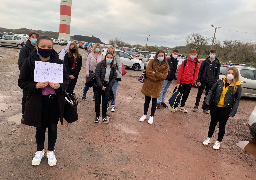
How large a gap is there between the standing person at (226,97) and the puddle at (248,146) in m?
0.78

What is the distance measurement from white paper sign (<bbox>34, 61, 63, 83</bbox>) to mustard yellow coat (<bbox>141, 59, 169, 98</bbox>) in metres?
2.72

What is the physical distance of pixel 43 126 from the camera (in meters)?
2.84

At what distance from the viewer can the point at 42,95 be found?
2.69 meters

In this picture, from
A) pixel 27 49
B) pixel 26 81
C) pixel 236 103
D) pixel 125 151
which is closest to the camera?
pixel 26 81

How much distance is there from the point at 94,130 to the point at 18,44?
79.9 ft

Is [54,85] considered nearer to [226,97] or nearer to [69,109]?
[69,109]

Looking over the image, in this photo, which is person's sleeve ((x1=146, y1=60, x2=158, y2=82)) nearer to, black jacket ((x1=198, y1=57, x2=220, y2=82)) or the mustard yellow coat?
the mustard yellow coat

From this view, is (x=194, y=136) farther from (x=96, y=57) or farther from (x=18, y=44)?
(x=18, y=44)

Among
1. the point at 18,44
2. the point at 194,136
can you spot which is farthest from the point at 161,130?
the point at 18,44

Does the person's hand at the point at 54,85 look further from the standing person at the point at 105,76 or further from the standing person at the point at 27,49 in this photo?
the standing person at the point at 105,76

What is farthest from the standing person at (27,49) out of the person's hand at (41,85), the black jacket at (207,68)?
the black jacket at (207,68)

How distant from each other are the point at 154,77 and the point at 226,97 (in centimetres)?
173

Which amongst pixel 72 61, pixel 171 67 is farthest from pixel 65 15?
pixel 171 67

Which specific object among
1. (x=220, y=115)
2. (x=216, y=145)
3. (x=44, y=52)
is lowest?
(x=216, y=145)
